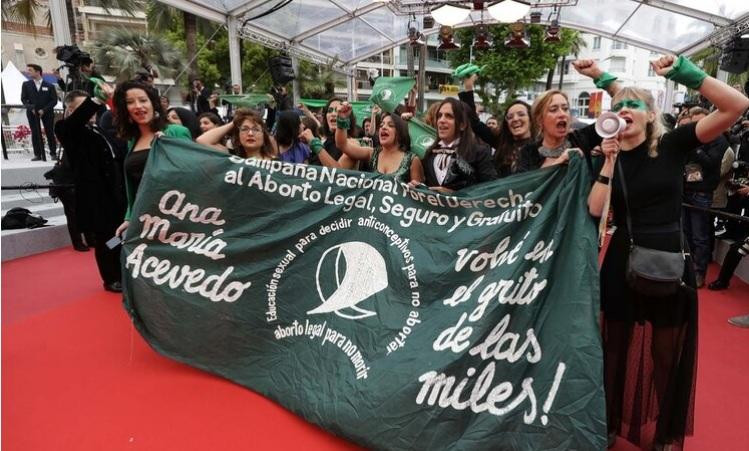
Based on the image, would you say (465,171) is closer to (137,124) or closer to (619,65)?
(137,124)

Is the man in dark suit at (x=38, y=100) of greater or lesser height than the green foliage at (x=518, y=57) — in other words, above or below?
below

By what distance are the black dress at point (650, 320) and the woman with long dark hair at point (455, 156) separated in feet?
3.24

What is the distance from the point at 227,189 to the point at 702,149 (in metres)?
4.10

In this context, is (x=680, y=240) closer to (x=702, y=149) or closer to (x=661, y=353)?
(x=661, y=353)

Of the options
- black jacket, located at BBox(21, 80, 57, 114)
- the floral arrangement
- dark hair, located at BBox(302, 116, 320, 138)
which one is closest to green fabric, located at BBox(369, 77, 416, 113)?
dark hair, located at BBox(302, 116, 320, 138)

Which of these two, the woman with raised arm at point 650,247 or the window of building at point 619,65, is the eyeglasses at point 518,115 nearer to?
the woman with raised arm at point 650,247

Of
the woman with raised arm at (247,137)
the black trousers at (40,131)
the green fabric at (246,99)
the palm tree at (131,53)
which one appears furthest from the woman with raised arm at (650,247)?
the palm tree at (131,53)

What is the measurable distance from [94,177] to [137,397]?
215 centimetres

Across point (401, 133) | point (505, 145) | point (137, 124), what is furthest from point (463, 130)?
point (137, 124)

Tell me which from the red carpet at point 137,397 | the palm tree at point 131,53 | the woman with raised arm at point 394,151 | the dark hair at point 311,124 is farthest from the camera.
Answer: the palm tree at point 131,53

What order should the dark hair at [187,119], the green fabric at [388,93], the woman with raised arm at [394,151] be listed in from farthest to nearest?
the dark hair at [187,119], the green fabric at [388,93], the woman with raised arm at [394,151]

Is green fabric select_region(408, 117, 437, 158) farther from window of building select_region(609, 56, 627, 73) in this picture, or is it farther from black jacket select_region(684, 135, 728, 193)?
window of building select_region(609, 56, 627, 73)

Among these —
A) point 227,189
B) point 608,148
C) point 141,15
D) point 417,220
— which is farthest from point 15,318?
point 141,15

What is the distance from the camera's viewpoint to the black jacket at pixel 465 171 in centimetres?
275
